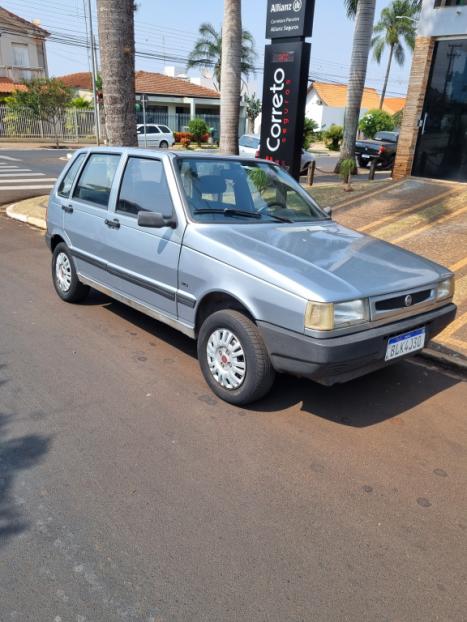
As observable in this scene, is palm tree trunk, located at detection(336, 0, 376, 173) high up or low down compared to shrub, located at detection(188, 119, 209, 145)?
up

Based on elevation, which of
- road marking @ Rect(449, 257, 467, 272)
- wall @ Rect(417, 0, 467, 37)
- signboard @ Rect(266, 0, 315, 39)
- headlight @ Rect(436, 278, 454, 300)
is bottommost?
road marking @ Rect(449, 257, 467, 272)

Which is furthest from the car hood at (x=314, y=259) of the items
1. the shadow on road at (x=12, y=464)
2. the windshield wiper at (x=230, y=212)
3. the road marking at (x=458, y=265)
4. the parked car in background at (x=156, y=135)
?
the parked car in background at (x=156, y=135)

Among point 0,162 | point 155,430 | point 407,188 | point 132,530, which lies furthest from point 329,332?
point 0,162

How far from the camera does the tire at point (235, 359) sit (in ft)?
11.6

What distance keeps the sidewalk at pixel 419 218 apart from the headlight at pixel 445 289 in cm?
92

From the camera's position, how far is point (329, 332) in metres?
3.21

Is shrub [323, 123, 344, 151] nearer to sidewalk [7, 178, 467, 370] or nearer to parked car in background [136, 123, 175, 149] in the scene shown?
parked car in background [136, 123, 175, 149]

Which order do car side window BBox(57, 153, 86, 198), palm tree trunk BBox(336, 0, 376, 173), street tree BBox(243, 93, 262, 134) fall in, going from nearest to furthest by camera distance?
car side window BBox(57, 153, 86, 198) → palm tree trunk BBox(336, 0, 376, 173) → street tree BBox(243, 93, 262, 134)

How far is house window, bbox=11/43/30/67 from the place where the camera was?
42.9 metres

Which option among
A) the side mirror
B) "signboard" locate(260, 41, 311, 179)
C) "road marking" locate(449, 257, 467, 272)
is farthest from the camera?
"signboard" locate(260, 41, 311, 179)

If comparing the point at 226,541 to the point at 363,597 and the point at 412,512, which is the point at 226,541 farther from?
the point at 412,512

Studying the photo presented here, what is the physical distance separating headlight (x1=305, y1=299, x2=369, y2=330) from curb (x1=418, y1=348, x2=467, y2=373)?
6.08 feet

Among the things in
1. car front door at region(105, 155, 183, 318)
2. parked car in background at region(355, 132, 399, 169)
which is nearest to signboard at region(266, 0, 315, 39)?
car front door at region(105, 155, 183, 318)

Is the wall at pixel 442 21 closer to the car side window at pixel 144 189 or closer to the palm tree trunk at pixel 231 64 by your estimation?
the palm tree trunk at pixel 231 64
